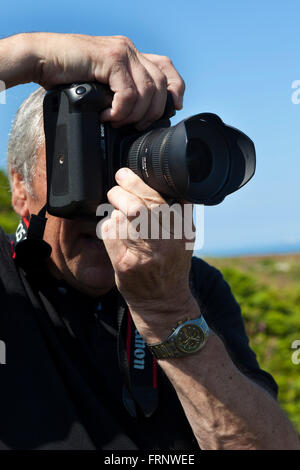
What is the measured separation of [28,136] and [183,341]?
83 cm

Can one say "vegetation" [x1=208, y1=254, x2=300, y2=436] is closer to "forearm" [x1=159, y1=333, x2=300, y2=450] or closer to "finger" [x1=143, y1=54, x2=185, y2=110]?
"forearm" [x1=159, y1=333, x2=300, y2=450]

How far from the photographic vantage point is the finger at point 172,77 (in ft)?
5.16

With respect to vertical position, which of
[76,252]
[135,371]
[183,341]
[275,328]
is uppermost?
[76,252]

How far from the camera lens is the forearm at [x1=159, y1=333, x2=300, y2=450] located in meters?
1.35

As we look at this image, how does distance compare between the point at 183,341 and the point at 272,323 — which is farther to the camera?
the point at 272,323

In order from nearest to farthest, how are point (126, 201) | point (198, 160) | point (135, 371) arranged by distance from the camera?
1. point (126, 201)
2. point (198, 160)
3. point (135, 371)

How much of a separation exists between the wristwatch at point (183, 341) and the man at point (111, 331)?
0.04ft

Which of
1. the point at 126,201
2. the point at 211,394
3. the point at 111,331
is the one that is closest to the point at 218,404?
the point at 211,394

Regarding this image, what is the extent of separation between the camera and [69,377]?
Result: 1476mm

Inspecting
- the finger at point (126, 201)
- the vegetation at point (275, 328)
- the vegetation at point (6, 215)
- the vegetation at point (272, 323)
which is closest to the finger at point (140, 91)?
the finger at point (126, 201)

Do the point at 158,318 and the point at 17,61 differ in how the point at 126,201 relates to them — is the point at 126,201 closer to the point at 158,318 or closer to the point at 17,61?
the point at 158,318

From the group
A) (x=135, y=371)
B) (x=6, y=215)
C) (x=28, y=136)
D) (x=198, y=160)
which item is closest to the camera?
(x=198, y=160)

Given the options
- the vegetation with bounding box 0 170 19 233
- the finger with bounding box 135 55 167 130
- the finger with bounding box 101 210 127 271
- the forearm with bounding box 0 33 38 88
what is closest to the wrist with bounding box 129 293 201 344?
the finger with bounding box 101 210 127 271

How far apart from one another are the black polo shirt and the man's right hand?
512 mm
